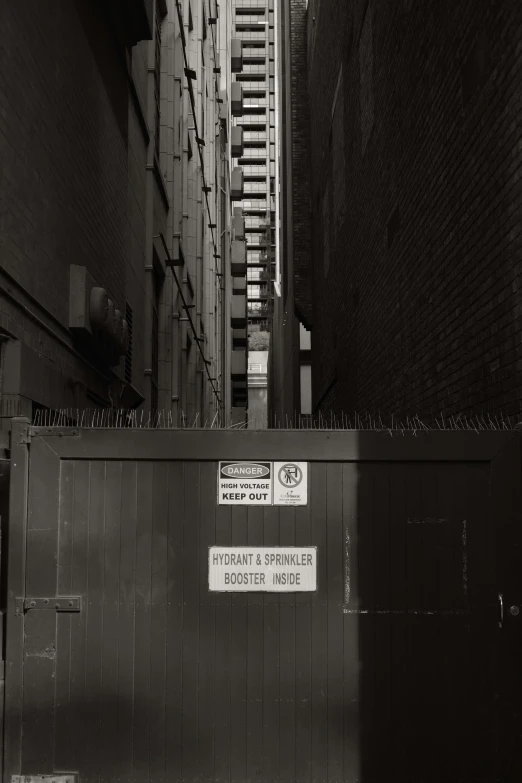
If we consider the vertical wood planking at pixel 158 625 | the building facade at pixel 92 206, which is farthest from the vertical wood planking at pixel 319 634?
the building facade at pixel 92 206

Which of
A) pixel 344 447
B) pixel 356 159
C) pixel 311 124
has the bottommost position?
pixel 344 447

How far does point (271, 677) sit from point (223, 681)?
0.89 feet

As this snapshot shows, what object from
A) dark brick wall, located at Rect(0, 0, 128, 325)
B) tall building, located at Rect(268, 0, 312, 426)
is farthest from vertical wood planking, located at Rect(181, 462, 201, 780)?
tall building, located at Rect(268, 0, 312, 426)

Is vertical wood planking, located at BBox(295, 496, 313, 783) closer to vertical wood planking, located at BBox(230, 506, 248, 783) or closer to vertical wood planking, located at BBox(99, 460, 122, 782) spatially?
vertical wood planking, located at BBox(230, 506, 248, 783)

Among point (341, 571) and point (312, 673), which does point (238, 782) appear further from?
point (341, 571)

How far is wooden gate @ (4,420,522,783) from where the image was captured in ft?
16.4

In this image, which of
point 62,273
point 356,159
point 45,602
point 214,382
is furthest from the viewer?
point 214,382

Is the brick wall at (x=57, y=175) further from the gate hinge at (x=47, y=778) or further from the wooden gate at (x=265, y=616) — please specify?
the gate hinge at (x=47, y=778)

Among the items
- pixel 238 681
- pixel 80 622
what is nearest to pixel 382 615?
pixel 238 681

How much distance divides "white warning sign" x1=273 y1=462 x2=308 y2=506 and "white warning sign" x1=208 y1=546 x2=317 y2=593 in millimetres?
278

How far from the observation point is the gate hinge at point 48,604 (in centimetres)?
498

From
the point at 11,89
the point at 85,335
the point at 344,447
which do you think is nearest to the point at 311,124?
the point at 85,335

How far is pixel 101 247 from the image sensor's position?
1080cm

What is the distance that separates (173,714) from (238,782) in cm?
52
